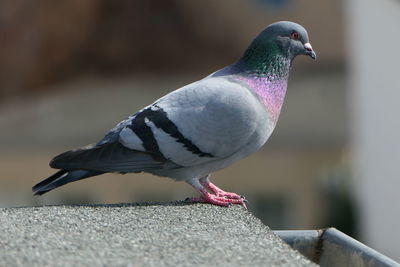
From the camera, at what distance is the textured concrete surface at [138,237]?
4.61 meters

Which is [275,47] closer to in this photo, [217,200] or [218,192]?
[218,192]

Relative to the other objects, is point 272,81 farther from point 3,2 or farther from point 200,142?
point 3,2

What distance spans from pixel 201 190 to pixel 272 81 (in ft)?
2.50

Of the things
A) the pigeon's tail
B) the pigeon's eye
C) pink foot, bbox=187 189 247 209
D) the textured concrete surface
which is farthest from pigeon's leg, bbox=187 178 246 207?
the pigeon's eye

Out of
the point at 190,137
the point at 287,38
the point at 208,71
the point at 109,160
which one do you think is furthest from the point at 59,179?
the point at 208,71

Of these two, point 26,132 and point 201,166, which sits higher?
point 201,166

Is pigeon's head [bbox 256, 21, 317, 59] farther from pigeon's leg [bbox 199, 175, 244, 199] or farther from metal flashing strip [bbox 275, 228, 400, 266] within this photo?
metal flashing strip [bbox 275, 228, 400, 266]

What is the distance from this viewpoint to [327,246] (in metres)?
5.49

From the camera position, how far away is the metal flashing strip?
5219 millimetres

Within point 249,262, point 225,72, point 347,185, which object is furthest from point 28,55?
point 249,262

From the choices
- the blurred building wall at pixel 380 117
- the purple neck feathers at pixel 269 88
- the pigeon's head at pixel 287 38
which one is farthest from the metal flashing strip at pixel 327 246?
the blurred building wall at pixel 380 117

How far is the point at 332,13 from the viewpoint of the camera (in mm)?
27953

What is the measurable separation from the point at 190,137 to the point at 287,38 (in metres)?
0.87

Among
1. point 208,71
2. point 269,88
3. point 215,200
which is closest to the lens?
point 215,200
